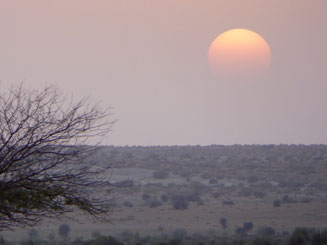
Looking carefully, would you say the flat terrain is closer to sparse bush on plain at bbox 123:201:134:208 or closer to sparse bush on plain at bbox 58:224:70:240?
sparse bush on plain at bbox 123:201:134:208

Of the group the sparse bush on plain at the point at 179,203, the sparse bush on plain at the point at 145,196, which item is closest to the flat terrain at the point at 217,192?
the sparse bush on plain at the point at 179,203

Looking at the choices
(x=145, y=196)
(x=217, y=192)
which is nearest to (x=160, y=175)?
(x=217, y=192)

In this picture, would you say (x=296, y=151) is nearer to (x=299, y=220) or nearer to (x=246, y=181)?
(x=246, y=181)

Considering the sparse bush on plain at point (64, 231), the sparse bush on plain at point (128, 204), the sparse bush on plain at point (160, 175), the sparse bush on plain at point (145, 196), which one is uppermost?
the sparse bush on plain at point (160, 175)

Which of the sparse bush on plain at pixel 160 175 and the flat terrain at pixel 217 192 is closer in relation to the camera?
the flat terrain at pixel 217 192

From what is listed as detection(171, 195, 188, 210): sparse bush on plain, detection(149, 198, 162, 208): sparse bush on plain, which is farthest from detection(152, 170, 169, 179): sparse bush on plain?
detection(149, 198, 162, 208): sparse bush on plain

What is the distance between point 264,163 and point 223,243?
52.2m

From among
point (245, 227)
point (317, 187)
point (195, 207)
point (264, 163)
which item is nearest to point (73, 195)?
point (245, 227)

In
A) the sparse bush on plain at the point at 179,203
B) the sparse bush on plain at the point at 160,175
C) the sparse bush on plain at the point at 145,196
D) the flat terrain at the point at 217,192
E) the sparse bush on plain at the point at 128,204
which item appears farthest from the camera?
the sparse bush on plain at the point at 160,175

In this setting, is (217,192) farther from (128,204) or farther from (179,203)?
(128,204)

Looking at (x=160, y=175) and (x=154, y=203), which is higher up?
(x=160, y=175)

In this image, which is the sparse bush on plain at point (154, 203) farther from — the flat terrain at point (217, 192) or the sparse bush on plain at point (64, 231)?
the sparse bush on plain at point (64, 231)

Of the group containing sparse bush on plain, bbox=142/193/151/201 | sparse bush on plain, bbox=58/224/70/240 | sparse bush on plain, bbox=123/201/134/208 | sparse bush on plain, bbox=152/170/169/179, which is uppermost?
sparse bush on plain, bbox=152/170/169/179

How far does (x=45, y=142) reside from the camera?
1391 centimetres
